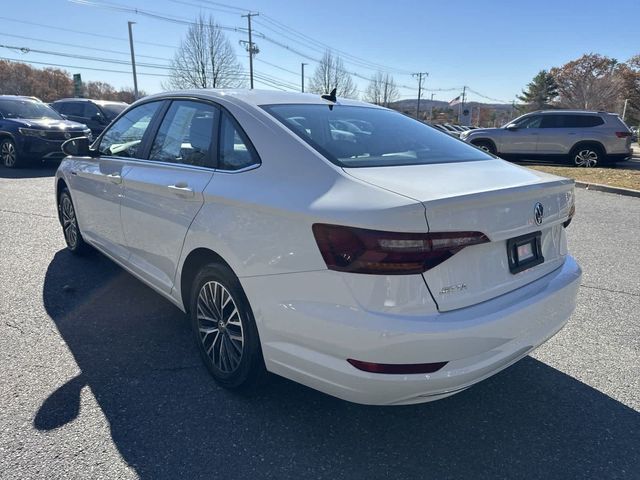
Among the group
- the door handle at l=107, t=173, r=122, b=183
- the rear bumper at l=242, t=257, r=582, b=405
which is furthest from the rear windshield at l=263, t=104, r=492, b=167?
the door handle at l=107, t=173, r=122, b=183

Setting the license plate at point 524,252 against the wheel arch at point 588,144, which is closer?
the license plate at point 524,252

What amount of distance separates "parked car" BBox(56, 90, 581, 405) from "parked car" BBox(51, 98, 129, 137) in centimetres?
1350

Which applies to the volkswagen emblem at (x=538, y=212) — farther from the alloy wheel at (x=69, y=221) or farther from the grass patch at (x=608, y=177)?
the grass patch at (x=608, y=177)

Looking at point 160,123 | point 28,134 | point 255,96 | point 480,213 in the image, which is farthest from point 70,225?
point 28,134

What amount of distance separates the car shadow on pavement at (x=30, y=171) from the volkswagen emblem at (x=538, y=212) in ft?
36.7

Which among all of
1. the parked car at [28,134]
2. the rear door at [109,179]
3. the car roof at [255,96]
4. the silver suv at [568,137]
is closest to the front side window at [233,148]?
the car roof at [255,96]

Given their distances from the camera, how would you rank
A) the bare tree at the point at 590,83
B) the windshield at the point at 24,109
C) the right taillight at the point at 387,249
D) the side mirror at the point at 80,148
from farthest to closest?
1. the bare tree at the point at 590,83
2. the windshield at the point at 24,109
3. the side mirror at the point at 80,148
4. the right taillight at the point at 387,249

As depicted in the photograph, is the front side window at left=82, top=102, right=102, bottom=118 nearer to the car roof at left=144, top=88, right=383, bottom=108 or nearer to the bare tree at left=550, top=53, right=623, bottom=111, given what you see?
the car roof at left=144, top=88, right=383, bottom=108

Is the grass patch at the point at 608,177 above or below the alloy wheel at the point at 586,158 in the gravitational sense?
below

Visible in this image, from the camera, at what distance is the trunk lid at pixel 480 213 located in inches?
76.0

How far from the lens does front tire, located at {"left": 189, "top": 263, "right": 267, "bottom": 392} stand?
7.97 feet

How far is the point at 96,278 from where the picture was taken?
444cm

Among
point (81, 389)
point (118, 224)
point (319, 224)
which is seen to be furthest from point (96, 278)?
point (319, 224)

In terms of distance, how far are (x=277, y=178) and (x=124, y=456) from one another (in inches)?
58.4
